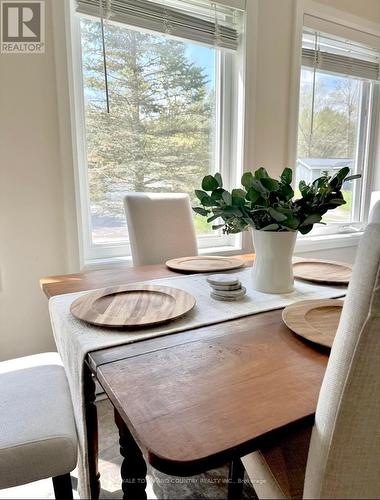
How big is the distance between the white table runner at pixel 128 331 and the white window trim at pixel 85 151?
78cm

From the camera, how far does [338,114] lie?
2828 millimetres

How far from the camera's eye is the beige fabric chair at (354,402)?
17.4 inches

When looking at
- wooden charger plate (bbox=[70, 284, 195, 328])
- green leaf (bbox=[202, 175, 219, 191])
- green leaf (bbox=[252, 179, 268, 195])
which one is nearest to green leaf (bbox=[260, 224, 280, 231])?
green leaf (bbox=[252, 179, 268, 195])

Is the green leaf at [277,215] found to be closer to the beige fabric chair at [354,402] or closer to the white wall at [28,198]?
the beige fabric chair at [354,402]

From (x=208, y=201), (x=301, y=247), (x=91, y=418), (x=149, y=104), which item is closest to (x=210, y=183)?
(x=208, y=201)

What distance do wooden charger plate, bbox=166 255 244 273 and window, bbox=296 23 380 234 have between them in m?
1.35

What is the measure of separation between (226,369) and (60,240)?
1.30m

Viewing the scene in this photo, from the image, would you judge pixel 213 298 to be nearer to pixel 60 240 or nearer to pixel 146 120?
pixel 60 240

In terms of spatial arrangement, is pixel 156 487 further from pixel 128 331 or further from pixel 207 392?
A: pixel 207 392

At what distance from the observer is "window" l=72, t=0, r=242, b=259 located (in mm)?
1819

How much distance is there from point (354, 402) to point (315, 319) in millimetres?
453

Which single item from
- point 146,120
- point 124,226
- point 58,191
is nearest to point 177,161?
point 146,120

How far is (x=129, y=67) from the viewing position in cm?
190

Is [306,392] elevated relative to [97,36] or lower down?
lower down
